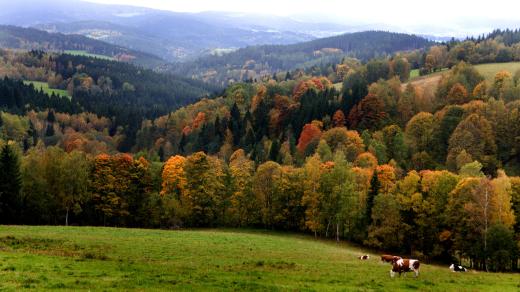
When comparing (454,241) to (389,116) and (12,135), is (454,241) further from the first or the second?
(12,135)

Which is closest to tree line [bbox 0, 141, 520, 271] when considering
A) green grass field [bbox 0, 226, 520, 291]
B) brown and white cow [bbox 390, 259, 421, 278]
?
green grass field [bbox 0, 226, 520, 291]

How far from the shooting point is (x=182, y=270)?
3161 cm

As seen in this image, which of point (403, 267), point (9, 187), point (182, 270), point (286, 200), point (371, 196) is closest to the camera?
point (182, 270)

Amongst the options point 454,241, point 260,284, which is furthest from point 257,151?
point 260,284

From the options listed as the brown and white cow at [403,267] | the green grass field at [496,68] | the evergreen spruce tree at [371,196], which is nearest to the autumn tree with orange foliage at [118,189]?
the evergreen spruce tree at [371,196]

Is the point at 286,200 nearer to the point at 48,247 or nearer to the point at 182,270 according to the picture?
A: the point at 48,247

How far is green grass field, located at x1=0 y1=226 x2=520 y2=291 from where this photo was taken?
26656 millimetres

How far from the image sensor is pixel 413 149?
11881 cm

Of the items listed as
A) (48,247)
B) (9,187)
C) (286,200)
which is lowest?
(286,200)

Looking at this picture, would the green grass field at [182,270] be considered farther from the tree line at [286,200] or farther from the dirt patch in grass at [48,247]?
the tree line at [286,200]

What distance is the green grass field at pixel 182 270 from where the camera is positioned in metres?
26.7

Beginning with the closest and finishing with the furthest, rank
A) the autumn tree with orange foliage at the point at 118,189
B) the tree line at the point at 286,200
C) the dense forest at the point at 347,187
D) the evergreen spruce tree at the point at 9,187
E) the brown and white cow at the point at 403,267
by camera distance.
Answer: the brown and white cow at the point at 403,267 < the tree line at the point at 286,200 < the dense forest at the point at 347,187 < the evergreen spruce tree at the point at 9,187 < the autumn tree with orange foliage at the point at 118,189

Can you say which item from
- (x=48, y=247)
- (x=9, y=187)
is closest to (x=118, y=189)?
(x=9, y=187)

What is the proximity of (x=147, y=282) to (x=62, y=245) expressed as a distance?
18789mm
